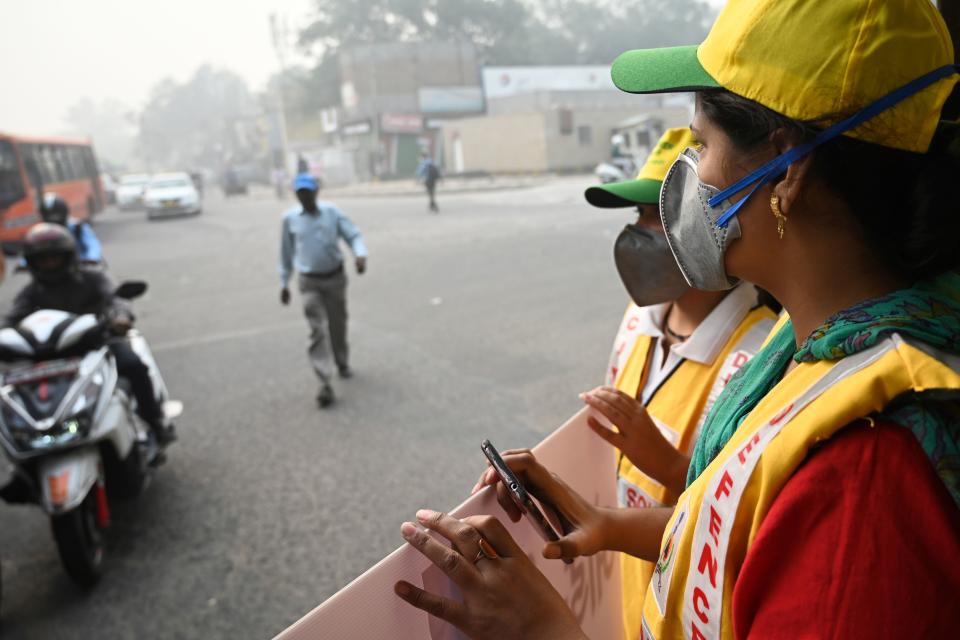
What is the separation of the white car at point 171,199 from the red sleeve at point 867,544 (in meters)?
23.4

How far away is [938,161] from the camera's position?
0.81 meters

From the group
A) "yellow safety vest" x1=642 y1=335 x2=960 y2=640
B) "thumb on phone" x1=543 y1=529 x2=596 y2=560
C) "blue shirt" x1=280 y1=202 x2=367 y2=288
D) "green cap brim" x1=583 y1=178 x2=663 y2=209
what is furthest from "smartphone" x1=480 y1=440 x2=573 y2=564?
"blue shirt" x1=280 y1=202 x2=367 y2=288

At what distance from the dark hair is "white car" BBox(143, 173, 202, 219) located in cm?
2328

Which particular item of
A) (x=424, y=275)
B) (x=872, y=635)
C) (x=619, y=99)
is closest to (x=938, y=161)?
(x=872, y=635)

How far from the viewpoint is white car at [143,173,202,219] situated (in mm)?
21516

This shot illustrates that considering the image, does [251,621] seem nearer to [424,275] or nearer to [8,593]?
[8,593]

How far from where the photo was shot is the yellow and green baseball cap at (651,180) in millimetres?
1776

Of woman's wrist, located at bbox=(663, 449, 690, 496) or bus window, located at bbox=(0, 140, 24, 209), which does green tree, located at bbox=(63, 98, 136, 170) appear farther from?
woman's wrist, located at bbox=(663, 449, 690, 496)

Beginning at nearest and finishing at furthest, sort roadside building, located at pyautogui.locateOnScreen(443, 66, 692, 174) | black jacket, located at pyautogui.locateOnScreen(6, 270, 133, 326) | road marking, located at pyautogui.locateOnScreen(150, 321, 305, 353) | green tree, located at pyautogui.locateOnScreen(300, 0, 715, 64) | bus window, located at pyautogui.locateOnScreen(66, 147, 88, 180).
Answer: black jacket, located at pyautogui.locateOnScreen(6, 270, 133, 326) → road marking, located at pyautogui.locateOnScreen(150, 321, 305, 353) → bus window, located at pyautogui.locateOnScreen(66, 147, 88, 180) → roadside building, located at pyautogui.locateOnScreen(443, 66, 692, 174) → green tree, located at pyautogui.locateOnScreen(300, 0, 715, 64)

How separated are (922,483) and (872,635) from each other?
158mm

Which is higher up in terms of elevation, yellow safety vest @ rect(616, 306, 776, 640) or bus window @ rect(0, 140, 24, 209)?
yellow safety vest @ rect(616, 306, 776, 640)

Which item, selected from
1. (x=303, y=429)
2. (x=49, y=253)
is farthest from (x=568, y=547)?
(x=303, y=429)

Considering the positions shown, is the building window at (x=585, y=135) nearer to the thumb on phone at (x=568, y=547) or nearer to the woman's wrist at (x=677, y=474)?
the woman's wrist at (x=677, y=474)

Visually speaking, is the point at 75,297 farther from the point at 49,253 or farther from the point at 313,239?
the point at 313,239
